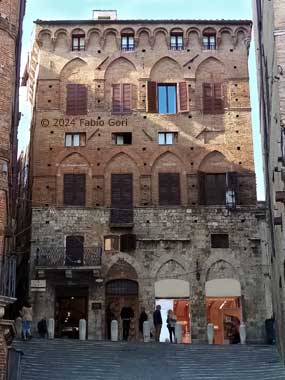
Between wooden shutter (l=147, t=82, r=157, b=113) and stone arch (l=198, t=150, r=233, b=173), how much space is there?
11.4ft

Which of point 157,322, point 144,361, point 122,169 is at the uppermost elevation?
point 122,169

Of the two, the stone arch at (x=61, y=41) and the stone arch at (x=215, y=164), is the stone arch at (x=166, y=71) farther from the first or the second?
the stone arch at (x=61, y=41)

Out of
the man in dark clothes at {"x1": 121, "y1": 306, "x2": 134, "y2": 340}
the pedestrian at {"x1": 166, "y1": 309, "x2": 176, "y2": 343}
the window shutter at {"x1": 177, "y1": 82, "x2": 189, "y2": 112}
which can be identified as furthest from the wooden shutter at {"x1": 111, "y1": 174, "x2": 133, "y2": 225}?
the pedestrian at {"x1": 166, "y1": 309, "x2": 176, "y2": 343}

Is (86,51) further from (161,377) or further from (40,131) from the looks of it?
(161,377)

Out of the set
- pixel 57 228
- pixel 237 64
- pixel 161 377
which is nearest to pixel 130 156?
pixel 57 228

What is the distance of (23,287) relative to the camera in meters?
33.0

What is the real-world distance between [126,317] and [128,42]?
13671mm

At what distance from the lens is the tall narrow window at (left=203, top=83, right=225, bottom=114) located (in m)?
34.1

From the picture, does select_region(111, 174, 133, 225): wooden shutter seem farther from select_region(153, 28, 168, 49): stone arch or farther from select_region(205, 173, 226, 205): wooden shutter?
select_region(153, 28, 168, 49): stone arch

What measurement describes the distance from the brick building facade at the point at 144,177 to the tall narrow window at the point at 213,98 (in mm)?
61

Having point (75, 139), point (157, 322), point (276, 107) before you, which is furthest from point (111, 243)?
point (276, 107)

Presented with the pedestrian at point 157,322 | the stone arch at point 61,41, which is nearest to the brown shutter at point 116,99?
the stone arch at point 61,41

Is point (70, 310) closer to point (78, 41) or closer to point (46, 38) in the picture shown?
point (78, 41)

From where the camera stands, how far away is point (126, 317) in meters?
30.2
